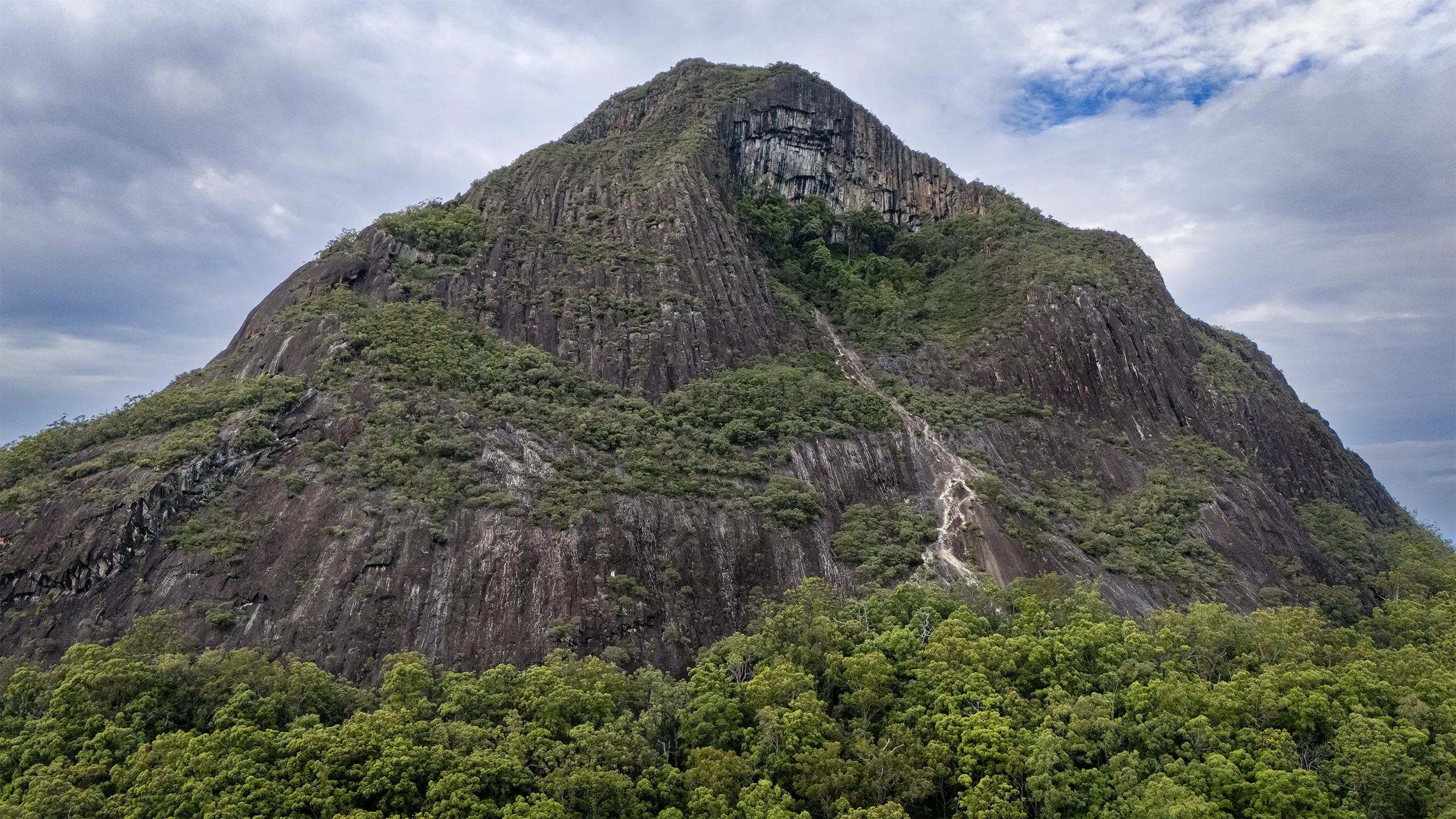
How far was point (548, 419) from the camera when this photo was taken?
5359 centimetres

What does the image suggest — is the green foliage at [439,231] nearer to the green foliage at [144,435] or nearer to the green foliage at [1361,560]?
the green foliage at [144,435]

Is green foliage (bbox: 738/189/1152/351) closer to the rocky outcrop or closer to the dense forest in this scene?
the rocky outcrop

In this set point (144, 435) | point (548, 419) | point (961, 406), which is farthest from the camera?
point (961, 406)

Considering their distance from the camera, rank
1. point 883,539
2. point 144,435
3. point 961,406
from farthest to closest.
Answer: point 961,406, point 883,539, point 144,435

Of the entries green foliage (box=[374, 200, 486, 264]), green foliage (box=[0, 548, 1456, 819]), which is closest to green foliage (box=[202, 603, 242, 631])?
green foliage (box=[0, 548, 1456, 819])

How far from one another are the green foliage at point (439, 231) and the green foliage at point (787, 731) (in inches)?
1491

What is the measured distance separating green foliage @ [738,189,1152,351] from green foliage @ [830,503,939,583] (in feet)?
90.4

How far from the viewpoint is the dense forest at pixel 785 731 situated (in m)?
26.3

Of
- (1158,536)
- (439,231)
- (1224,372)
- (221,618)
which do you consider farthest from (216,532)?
(1224,372)

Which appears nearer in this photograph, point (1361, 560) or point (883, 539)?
point (883, 539)

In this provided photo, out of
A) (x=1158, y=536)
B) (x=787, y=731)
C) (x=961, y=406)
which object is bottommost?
(x=787, y=731)

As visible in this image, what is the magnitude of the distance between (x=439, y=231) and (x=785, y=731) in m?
52.5

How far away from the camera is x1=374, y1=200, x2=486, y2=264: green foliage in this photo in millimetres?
66500

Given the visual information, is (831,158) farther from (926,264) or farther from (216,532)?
(216,532)
